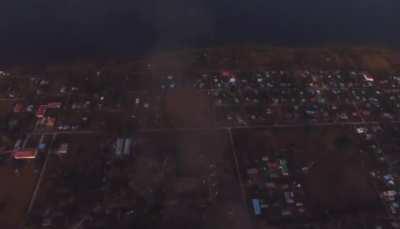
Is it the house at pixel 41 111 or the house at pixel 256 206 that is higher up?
the house at pixel 41 111

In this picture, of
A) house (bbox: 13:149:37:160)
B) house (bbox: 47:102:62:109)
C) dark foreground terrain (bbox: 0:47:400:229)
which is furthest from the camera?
house (bbox: 47:102:62:109)

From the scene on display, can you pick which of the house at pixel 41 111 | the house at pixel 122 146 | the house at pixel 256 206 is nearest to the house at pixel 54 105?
the house at pixel 41 111

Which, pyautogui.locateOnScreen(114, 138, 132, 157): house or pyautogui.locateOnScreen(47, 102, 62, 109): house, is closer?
pyautogui.locateOnScreen(114, 138, 132, 157): house

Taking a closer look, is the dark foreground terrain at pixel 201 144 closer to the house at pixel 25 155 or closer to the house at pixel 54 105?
the house at pixel 25 155

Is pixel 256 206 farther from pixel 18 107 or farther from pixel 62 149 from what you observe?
pixel 18 107

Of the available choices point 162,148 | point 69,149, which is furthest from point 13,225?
point 162,148

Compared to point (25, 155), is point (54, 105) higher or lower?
higher

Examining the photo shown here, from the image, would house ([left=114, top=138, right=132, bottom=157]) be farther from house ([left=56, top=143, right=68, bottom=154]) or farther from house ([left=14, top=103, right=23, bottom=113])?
house ([left=14, top=103, right=23, bottom=113])

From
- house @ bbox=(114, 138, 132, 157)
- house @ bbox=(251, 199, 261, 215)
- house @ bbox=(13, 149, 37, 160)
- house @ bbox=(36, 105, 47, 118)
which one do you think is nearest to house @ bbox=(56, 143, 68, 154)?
house @ bbox=(13, 149, 37, 160)

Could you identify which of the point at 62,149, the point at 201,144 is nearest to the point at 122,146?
the point at 62,149

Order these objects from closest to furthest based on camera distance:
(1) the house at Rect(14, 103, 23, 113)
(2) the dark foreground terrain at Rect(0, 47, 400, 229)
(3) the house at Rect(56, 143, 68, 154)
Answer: (2) the dark foreground terrain at Rect(0, 47, 400, 229) → (3) the house at Rect(56, 143, 68, 154) → (1) the house at Rect(14, 103, 23, 113)

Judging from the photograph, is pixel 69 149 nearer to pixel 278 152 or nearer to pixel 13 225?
pixel 13 225
